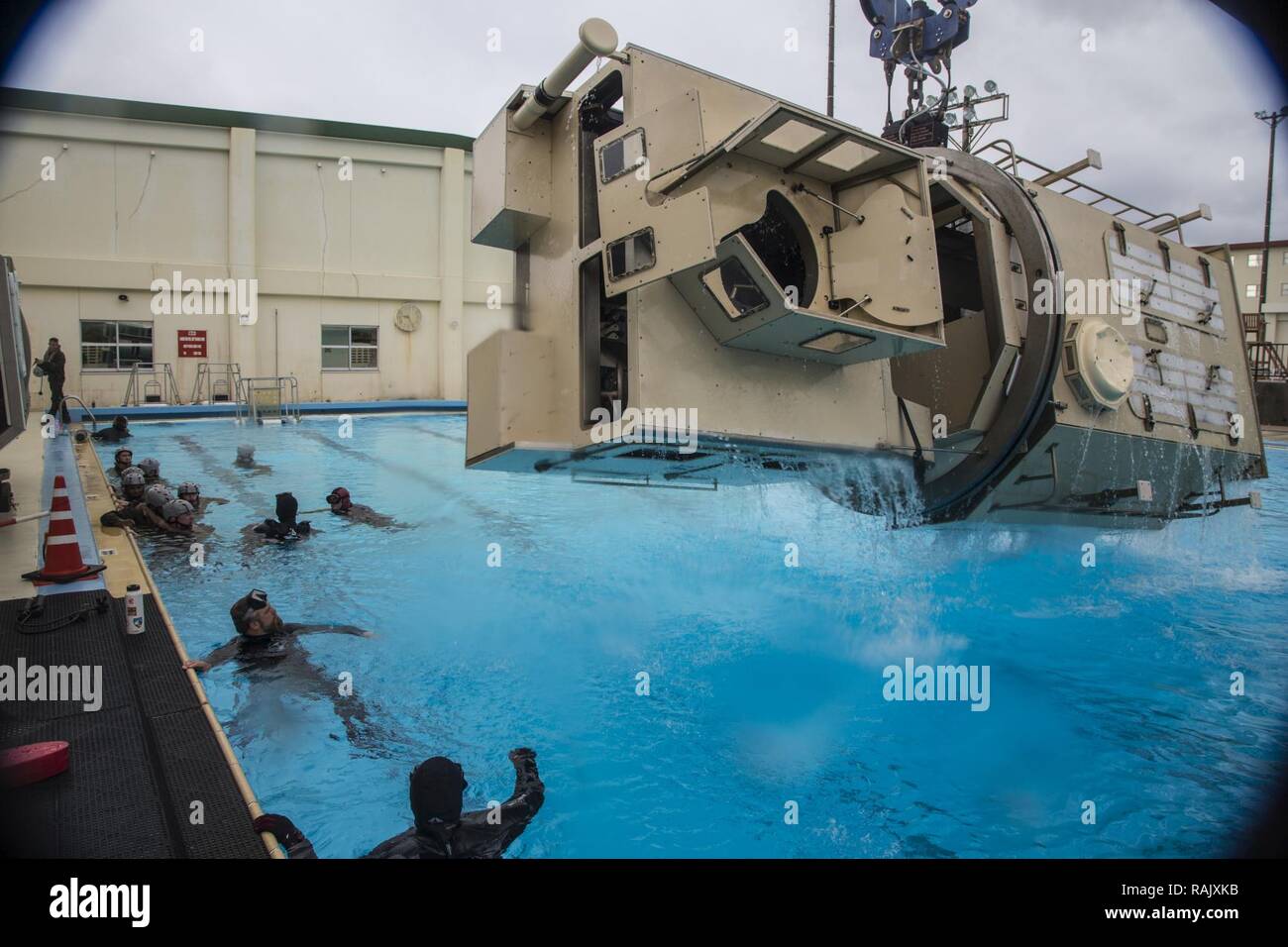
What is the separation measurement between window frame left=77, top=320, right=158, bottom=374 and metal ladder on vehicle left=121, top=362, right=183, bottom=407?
162mm

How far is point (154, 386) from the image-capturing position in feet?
65.3

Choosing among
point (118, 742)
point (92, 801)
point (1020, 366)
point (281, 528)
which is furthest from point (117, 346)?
point (1020, 366)

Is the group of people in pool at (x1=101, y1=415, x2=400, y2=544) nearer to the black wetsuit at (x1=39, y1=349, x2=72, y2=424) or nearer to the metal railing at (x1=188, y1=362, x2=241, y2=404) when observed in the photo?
the black wetsuit at (x1=39, y1=349, x2=72, y2=424)

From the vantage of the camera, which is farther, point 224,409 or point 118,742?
point 224,409

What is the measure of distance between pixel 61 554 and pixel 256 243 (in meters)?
18.4

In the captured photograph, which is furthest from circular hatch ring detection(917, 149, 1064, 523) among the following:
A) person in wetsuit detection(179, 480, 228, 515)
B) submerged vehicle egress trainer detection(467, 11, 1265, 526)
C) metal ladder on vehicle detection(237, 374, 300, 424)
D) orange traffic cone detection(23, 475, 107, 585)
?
metal ladder on vehicle detection(237, 374, 300, 424)

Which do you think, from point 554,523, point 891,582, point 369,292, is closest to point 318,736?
point 891,582

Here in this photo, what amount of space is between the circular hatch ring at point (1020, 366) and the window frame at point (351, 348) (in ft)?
63.2

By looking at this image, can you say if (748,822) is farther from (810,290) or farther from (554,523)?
(554,523)

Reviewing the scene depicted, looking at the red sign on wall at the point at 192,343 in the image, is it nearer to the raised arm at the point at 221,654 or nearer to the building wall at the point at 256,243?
the building wall at the point at 256,243

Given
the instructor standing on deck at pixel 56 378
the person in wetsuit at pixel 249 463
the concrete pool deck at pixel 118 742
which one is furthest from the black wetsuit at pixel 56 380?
the concrete pool deck at pixel 118 742

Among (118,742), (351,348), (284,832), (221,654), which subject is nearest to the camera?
(284,832)

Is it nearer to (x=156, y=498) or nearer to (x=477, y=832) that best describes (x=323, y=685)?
(x=477, y=832)
